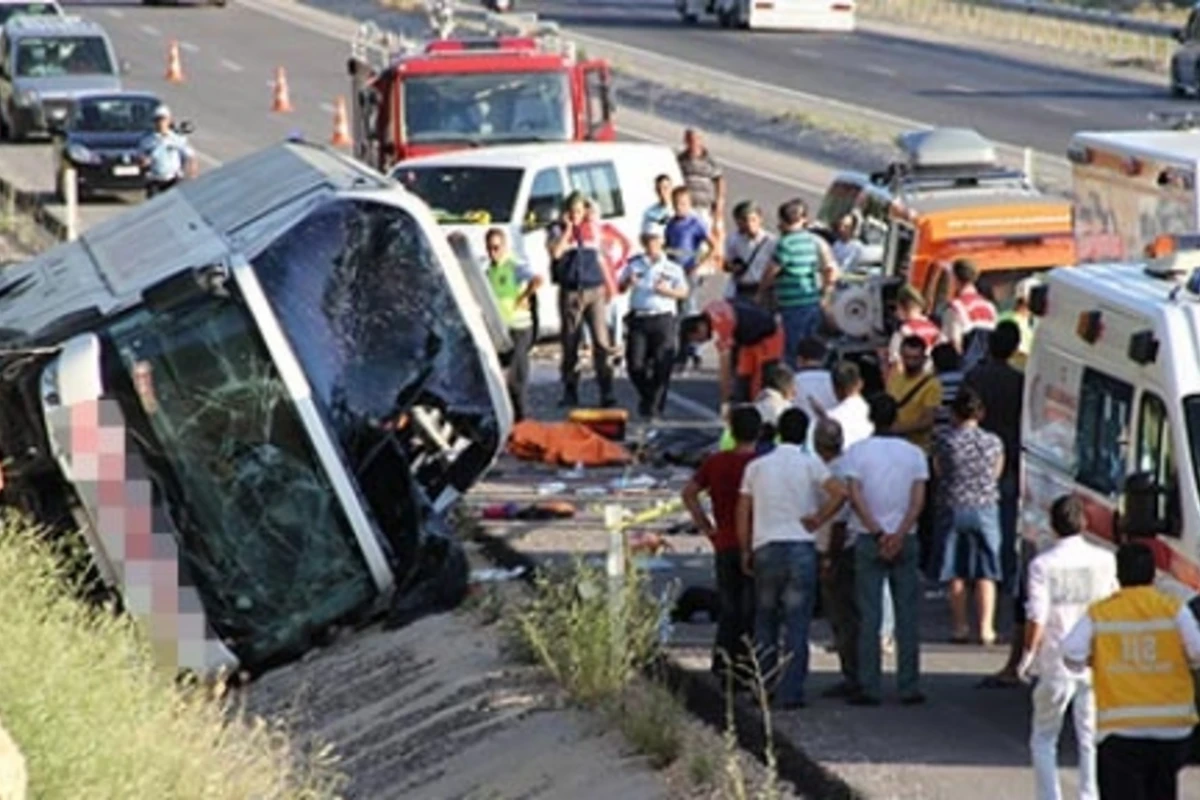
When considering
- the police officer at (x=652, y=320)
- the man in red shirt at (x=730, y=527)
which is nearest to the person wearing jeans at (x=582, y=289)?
the police officer at (x=652, y=320)

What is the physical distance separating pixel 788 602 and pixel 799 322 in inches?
332

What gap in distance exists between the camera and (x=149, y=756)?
13.3 meters

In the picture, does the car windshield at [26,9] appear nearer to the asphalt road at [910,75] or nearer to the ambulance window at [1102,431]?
the asphalt road at [910,75]

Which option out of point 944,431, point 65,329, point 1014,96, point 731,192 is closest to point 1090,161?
point 944,431

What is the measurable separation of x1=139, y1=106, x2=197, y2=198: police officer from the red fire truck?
649 cm

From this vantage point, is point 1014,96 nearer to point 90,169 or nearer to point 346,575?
point 90,169

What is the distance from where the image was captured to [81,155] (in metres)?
44.1

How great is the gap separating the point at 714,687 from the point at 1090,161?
6.07 meters

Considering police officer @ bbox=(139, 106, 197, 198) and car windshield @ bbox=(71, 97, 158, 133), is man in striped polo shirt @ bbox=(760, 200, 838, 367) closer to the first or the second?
police officer @ bbox=(139, 106, 197, 198)

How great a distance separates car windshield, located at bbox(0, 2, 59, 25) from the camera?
2326 inches

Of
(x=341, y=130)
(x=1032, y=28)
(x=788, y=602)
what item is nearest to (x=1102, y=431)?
(x=788, y=602)

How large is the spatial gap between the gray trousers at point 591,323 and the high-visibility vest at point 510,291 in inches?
22.2

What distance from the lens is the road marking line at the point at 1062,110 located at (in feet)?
172

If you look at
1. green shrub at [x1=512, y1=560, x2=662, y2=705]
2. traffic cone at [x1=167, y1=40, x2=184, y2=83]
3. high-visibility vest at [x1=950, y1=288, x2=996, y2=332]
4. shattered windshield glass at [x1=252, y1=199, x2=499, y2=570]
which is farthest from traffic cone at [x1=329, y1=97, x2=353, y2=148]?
green shrub at [x1=512, y1=560, x2=662, y2=705]
